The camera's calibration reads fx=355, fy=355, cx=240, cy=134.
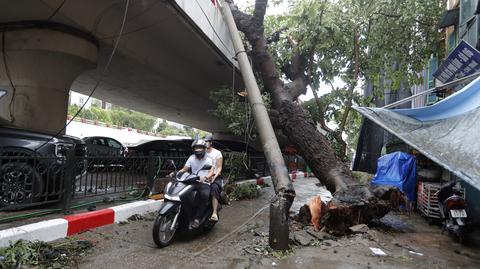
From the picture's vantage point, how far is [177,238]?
17.1ft

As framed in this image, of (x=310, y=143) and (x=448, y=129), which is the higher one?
(x=448, y=129)

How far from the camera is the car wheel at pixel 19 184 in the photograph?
4.95 meters

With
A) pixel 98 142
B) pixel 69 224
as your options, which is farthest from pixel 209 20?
pixel 98 142

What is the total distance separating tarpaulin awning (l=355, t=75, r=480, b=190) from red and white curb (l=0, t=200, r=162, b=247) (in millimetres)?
4276

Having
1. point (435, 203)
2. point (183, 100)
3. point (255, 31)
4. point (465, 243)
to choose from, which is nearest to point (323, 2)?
point (255, 31)

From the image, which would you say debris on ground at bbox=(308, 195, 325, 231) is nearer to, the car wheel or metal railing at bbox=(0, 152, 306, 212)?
metal railing at bbox=(0, 152, 306, 212)

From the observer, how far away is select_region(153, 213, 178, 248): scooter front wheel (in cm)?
455

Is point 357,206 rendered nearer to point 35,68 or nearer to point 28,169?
point 28,169

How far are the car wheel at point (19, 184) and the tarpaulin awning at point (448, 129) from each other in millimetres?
5085

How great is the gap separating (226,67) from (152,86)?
4673mm

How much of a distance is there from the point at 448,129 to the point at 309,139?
3.94 meters

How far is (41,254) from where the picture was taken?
396 centimetres

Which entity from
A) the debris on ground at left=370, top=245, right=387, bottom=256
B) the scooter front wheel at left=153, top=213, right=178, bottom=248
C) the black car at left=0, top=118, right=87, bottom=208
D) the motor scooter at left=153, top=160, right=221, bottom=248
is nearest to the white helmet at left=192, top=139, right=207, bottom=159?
the motor scooter at left=153, top=160, right=221, bottom=248

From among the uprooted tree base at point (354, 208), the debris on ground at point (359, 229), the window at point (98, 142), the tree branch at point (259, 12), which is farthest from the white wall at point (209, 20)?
the window at point (98, 142)
